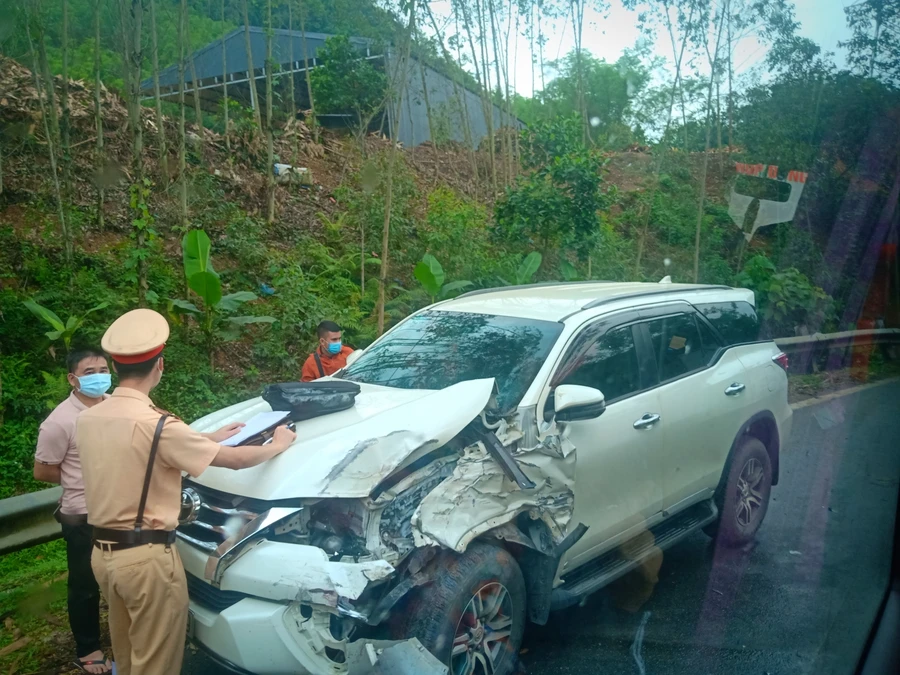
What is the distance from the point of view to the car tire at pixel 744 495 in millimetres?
5117

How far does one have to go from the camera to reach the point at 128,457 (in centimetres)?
281

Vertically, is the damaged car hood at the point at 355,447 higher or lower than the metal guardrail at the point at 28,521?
higher

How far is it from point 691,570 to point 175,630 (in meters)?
3.50

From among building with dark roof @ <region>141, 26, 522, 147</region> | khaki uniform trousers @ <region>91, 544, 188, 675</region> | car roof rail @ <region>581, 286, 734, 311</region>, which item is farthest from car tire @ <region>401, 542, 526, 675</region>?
building with dark roof @ <region>141, 26, 522, 147</region>

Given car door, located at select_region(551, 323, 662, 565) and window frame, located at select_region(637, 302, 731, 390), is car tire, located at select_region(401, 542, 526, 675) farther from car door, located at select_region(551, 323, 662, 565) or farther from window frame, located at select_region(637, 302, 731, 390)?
window frame, located at select_region(637, 302, 731, 390)

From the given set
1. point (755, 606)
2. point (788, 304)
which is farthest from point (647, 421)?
point (788, 304)

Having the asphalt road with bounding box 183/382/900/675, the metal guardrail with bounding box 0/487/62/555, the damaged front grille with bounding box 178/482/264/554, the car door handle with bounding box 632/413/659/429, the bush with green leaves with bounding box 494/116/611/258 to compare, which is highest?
the bush with green leaves with bounding box 494/116/611/258

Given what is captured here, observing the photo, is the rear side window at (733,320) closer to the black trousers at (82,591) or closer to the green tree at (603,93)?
the black trousers at (82,591)

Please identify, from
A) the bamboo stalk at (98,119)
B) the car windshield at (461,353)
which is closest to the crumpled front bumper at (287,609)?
the car windshield at (461,353)

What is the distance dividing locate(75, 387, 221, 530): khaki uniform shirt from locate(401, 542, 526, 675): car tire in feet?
3.72

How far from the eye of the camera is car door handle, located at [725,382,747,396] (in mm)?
5062

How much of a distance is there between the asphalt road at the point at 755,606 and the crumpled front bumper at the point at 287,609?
1.05 meters

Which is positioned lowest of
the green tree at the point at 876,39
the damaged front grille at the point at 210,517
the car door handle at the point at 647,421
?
the damaged front grille at the point at 210,517

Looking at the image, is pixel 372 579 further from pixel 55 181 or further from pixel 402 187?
pixel 402 187
